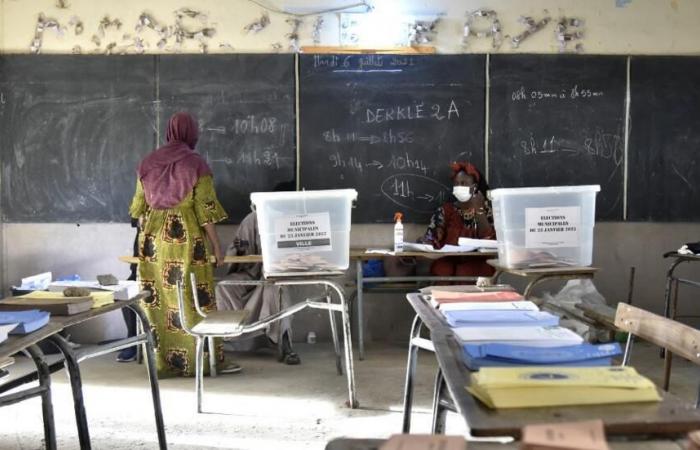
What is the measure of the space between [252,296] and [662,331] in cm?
342

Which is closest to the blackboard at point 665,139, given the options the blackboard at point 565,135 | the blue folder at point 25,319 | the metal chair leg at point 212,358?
the blackboard at point 565,135

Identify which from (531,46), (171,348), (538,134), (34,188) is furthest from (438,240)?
(34,188)

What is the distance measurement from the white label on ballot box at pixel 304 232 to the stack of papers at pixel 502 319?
5.74ft

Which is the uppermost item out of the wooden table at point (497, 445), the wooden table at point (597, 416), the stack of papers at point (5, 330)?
the wooden table at point (597, 416)

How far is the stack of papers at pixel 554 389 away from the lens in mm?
1159

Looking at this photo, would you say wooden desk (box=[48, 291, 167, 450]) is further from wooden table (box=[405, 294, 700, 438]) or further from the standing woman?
the standing woman

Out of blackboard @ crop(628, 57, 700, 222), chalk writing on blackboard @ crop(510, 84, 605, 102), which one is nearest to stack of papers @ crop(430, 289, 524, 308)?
chalk writing on blackboard @ crop(510, 84, 605, 102)

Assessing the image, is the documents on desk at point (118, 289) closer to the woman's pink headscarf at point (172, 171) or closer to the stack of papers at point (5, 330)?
the stack of papers at point (5, 330)

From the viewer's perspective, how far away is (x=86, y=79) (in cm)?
537

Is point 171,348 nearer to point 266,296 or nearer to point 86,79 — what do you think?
point 266,296

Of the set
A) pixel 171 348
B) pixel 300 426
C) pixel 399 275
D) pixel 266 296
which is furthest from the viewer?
pixel 399 275

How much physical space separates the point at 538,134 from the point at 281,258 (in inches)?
106

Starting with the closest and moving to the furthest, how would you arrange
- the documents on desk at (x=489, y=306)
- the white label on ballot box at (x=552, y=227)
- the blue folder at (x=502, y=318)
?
the blue folder at (x=502, y=318) → the documents on desk at (x=489, y=306) → the white label on ballot box at (x=552, y=227)

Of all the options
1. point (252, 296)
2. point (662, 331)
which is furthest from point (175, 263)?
point (662, 331)
